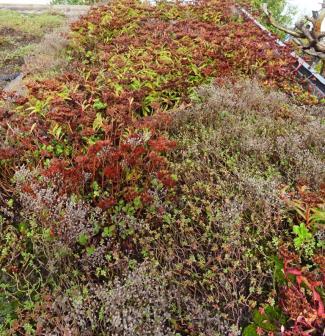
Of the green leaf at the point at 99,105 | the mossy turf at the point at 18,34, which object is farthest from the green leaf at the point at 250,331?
the mossy turf at the point at 18,34

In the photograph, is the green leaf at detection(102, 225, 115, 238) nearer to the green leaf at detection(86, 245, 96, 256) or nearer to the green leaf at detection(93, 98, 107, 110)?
the green leaf at detection(86, 245, 96, 256)

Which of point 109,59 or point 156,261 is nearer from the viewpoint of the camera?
point 156,261

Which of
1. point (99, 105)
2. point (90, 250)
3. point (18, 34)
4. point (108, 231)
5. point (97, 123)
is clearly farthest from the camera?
point (18, 34)

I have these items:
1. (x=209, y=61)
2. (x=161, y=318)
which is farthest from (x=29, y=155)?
(x=209, y=61)

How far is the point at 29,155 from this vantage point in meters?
3.58

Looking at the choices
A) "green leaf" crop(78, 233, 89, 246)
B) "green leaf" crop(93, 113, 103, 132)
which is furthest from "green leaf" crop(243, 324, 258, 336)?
"green leaf" crop(93, 113, 103, 132)

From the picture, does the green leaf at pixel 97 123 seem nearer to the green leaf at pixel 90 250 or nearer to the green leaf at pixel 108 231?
the green leaf at pixel 108 231

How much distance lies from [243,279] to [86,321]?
98cm

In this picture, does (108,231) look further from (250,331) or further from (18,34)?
(18,34)

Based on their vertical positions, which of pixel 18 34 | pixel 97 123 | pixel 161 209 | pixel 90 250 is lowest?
pixel 18 34

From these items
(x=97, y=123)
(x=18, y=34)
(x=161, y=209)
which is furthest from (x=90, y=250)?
(x=18, y=34)

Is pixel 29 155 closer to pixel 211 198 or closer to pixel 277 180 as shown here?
pixel 211 198

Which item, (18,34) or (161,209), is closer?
(161,209)

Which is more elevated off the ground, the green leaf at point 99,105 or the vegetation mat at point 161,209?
the green leaf at point 99,105
